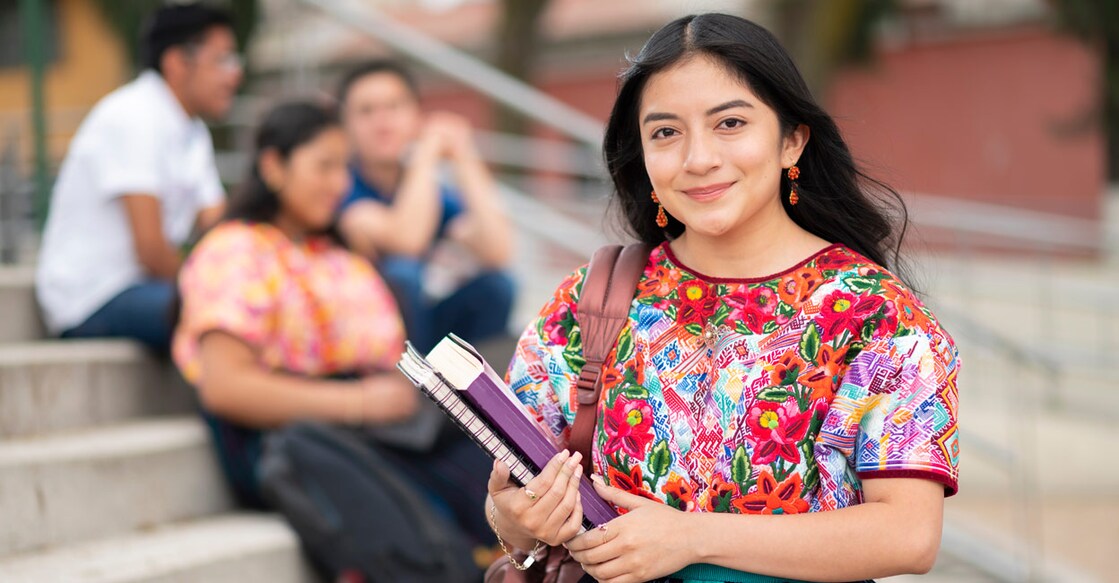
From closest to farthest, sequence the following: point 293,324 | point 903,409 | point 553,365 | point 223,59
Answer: point 903,409
point 553,365
point 293,324
point 223,59

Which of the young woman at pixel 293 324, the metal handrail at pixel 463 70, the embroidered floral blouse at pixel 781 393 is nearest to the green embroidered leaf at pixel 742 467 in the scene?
the embroidered floral blouse at pixel 781 393

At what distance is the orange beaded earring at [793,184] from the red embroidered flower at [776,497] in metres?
0.40

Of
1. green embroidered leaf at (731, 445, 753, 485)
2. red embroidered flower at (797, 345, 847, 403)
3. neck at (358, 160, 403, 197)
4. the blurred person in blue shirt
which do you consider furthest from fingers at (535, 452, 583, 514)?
neck at (358, 160, 403, 197)

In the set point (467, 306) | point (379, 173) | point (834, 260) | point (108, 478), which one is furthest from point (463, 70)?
point (834, 260)

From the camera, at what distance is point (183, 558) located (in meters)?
3.04

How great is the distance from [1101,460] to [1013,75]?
886 centimetres

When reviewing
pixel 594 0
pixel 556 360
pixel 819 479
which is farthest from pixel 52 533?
pixel 594 0

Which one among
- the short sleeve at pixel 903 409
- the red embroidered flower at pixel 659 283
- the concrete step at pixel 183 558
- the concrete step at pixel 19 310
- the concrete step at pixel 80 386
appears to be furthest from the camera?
the concrete step at pixel 19 310

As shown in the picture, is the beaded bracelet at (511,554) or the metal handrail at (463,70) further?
the metal handrail at (463,70)

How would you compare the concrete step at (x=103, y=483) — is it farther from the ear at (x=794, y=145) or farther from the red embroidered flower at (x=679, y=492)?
the ear at (x=794, y=145)

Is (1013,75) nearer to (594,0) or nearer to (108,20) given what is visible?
(594,0)

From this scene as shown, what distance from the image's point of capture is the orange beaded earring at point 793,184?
1.82 metres

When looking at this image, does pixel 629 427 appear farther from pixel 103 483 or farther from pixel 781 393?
pixel 103 483

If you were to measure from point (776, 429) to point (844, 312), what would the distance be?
179 mm
